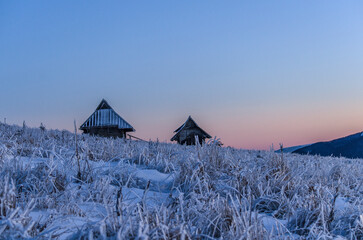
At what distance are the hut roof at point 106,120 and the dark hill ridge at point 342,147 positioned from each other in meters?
22.2

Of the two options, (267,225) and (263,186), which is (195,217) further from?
(263,186)

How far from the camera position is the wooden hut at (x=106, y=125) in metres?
26.8

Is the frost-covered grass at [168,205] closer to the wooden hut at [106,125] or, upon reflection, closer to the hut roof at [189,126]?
the wooden hut at [106,125]

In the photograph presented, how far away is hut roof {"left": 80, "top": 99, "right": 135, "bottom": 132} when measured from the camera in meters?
26.8

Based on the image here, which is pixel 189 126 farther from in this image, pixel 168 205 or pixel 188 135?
pixel 168 205

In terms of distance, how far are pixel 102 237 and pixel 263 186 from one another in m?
2.12

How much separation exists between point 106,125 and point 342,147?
30.8 metres

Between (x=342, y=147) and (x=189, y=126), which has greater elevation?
(x=189, y=126)

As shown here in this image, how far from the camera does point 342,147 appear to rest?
139 ft

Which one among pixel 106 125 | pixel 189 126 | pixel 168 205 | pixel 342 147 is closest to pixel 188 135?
pixel 189 126

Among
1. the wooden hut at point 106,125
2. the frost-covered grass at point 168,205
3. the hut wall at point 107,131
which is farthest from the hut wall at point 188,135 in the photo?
the frost-covered grass at point 168,205

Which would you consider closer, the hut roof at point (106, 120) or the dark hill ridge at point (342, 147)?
the hut roof at point (106, 120)

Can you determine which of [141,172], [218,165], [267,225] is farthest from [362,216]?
[141,172]

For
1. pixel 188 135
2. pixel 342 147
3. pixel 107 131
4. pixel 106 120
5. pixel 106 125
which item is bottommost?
pixel 342 147
